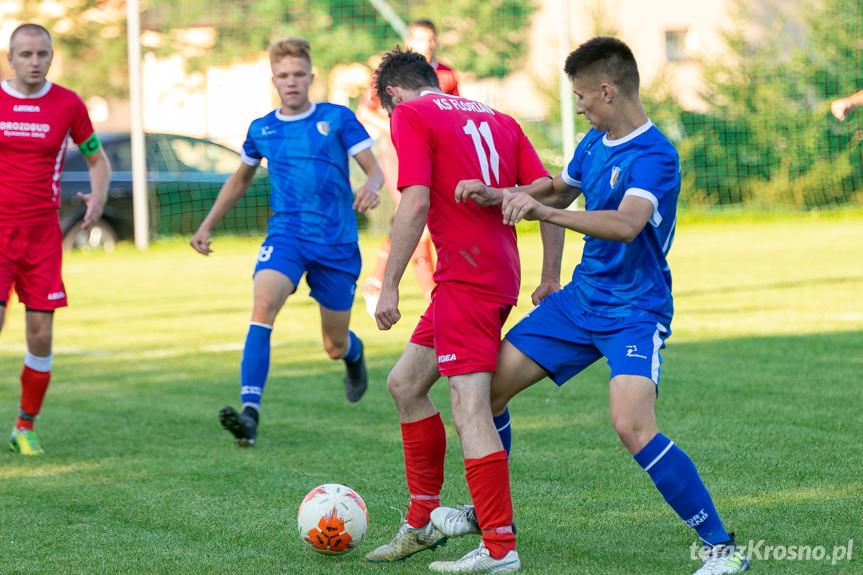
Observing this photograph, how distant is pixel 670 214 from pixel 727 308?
22.7ft

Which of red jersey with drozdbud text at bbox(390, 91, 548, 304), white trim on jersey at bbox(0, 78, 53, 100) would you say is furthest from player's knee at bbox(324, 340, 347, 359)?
red jersey with drozdbud text at bbox(390, 91, 548, 304)

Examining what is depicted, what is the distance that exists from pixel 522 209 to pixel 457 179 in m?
0.53

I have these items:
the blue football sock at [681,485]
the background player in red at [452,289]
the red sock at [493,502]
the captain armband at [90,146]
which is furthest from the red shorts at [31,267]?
the blue football sock at [681,485]

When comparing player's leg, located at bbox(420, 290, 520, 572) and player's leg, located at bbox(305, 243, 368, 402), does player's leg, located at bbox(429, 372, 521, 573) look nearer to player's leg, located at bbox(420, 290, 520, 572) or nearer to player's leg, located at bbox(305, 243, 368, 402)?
player's leg, located at bbox(420, 290, 520, 572)

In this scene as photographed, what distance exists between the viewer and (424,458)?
166 inches

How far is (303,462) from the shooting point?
18.5 ft

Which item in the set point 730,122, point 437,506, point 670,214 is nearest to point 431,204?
point 670,214

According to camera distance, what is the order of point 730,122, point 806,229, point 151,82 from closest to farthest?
point 806,229 < point 730,122 < point 151,82

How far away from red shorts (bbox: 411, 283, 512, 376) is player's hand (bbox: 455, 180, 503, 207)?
0.42 metres

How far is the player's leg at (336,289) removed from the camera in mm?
6586

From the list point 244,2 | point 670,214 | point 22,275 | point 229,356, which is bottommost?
point 229,356

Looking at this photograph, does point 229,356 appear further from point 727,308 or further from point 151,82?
point 151,82

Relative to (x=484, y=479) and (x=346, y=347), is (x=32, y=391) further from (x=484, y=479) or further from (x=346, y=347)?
(x=484, y=479)

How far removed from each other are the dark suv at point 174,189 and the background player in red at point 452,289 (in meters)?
14.4
